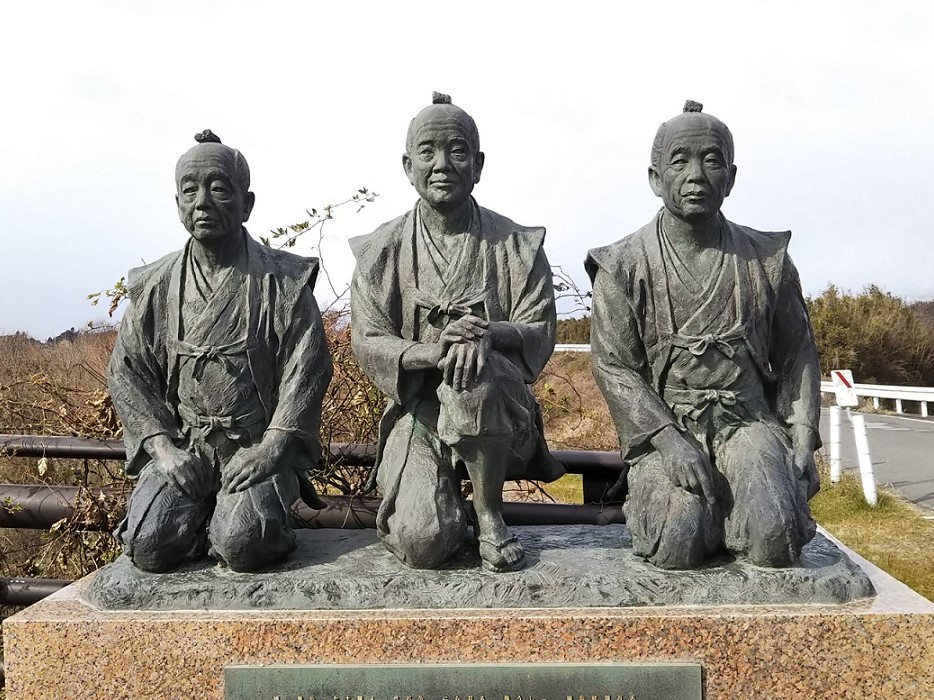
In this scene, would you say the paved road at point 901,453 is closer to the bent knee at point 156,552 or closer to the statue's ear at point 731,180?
the statue's ear at point 731,180

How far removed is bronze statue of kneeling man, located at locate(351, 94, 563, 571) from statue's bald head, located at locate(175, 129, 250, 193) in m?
0.55

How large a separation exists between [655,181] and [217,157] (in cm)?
177

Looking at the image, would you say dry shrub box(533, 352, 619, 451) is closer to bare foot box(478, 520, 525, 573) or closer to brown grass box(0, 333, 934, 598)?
brown grass box(0, 333, 934, 598)

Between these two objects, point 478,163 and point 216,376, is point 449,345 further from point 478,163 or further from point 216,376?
point 216,376

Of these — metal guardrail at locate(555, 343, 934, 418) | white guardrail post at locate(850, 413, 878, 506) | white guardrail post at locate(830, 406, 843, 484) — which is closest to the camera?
white guardrail post at locate(850, 413, 878, 506)

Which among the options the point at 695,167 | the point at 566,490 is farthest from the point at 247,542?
the point at 566,490

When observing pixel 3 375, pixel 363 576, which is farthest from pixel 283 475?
pixel 3 375

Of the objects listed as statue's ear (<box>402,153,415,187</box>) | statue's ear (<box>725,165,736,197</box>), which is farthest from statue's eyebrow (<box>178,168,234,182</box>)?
statue's ear (<box>725,165,736,197</box>)

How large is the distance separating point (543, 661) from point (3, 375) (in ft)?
23.4

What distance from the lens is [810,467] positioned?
2992mm

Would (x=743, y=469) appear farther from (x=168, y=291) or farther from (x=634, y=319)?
(x=168, y=291)

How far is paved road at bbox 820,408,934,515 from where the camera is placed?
8.36 meters

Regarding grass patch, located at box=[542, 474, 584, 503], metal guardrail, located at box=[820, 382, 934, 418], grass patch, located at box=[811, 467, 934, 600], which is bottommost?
grass patch, located at box=[811, 467, 934, 600]

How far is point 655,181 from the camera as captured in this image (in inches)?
125
